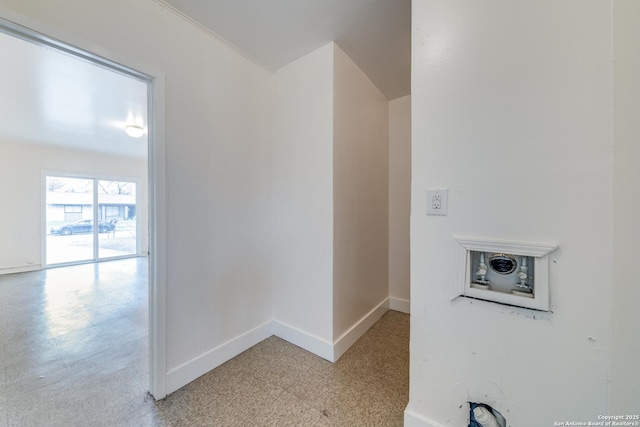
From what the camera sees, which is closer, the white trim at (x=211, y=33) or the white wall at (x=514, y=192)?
the white wall at (x=514, y=192)

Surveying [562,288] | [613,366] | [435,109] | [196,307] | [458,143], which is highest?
[435,109]

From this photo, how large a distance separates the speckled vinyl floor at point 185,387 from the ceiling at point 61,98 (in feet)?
6.77

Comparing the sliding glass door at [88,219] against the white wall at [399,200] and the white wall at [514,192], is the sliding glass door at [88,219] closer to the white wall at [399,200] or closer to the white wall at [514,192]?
the white wall at [399,200]

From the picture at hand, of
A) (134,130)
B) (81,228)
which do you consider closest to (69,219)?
(81,228)

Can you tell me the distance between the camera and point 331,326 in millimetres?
1922

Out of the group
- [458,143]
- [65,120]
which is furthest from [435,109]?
[65,120]

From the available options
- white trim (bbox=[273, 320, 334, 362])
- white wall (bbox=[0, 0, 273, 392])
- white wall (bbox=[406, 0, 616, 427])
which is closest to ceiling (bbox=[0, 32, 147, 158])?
white wall (bbox=[0, 0, 273, 392])

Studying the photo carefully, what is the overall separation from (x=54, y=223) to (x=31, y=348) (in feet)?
14.8

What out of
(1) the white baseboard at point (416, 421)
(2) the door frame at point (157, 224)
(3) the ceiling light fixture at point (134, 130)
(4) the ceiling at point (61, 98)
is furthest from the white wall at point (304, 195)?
(3) the ceiling light fixture at point (134, 130)

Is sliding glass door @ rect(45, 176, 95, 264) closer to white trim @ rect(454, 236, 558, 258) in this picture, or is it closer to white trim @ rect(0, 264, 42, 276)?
white trim @ rect(0, 264, 42, 276)

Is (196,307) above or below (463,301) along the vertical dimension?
below

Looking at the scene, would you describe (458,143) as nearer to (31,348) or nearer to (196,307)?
(196,307)

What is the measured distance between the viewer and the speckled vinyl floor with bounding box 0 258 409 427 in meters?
1.38

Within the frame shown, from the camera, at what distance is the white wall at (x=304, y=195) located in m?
1.93
